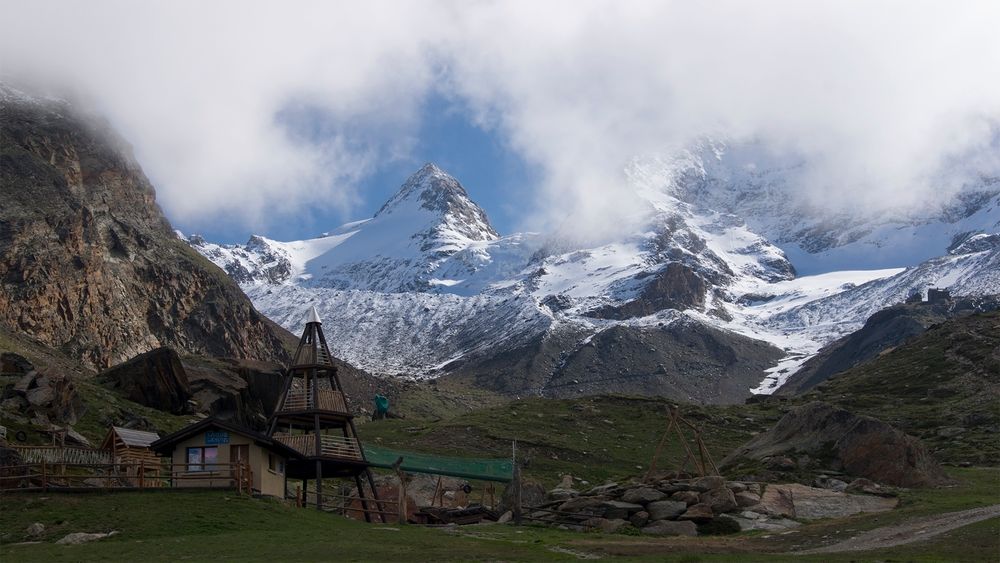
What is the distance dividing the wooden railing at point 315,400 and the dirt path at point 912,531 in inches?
1088

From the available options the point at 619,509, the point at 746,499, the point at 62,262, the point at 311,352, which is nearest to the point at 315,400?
the point at 311,352

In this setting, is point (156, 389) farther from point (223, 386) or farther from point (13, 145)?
point (13, 145)

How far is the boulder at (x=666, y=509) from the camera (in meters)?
54.8

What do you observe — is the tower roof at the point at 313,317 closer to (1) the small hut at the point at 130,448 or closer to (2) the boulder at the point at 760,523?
(1) the small hut at the point at 130,448

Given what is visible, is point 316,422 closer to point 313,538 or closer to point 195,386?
point 313,538

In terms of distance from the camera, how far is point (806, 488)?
60.8 m

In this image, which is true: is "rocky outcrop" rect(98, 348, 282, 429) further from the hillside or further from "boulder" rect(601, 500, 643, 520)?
the hillside

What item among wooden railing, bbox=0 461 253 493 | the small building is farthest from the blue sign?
wooden railing, bbox=0 461 253 493

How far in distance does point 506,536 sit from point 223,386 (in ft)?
212

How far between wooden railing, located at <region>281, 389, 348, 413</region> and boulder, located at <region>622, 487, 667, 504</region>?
629 inches

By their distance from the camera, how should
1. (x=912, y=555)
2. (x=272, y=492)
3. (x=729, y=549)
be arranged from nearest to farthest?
1. (x=912, y=555)
2. (x=729, y=549)
3. (x=272, y=492)

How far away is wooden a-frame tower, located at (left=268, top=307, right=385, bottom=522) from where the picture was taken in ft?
198

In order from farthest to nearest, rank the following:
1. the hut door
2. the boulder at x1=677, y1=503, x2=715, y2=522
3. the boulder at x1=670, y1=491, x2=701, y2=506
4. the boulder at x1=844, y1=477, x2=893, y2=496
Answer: the boulder at x1=844, y1=477, x2=893, y2=496 < the boulder at x1=670, y1=491, x2=701, y2=506 < the hut door < the boulder at x1=677, y1=503, x2=715, y2=522

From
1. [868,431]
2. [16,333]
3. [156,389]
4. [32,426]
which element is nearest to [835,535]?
[868,431]
